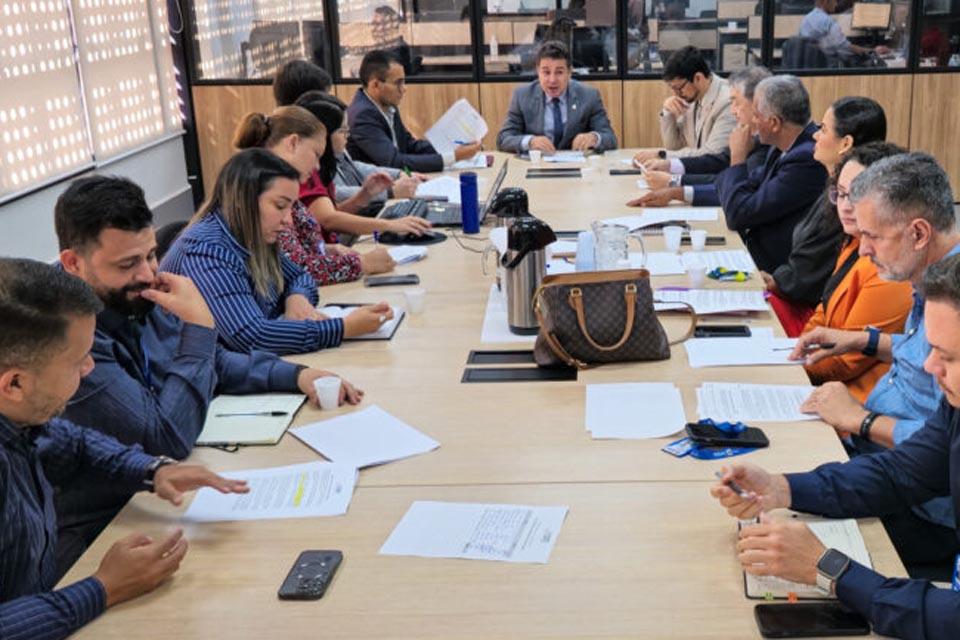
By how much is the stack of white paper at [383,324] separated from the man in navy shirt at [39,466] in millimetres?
1171

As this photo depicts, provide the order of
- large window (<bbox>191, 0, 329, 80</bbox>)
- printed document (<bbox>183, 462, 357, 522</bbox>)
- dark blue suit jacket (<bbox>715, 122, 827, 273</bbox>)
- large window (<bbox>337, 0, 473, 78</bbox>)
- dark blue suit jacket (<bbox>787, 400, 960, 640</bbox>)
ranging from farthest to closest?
large window (<bbox>191, 0, 329, 80</bbox>) → large window (<bbox>337, 0, 473, 78</bbox>) → dark blue suit jacket (<bbox>715, 122, 827, 273</bbox>) → printed document (<bbox>183, 462, 357, 522</bbox>) → dark blue suit jacket (<bbox>787, 400, 960, 640</bbox>)

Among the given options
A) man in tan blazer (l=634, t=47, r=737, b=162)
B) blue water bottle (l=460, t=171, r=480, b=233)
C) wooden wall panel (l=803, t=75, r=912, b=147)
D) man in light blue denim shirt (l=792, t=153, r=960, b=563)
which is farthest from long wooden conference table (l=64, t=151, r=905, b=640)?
wooden wall panel (l=803, t=75, r=912, b=147)

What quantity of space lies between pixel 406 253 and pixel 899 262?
1.88 metres

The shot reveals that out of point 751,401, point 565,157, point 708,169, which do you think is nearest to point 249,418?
point 751,401

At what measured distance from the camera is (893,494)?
1.92 metres

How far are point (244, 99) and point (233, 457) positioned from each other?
20.2 feet

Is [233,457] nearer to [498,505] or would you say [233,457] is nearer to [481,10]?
[498,505]

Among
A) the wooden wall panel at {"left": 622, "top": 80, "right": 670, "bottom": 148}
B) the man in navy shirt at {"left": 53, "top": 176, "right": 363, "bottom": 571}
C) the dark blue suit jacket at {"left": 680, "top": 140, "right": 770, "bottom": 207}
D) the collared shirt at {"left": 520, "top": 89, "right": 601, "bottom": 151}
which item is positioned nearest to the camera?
the man in navy shirt at {"left": 53, "top": 176, "right": 363, "bottom": 571}

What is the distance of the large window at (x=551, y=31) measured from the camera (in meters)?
7.58

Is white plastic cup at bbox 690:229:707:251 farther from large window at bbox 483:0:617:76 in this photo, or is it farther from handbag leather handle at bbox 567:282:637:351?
large window at bbox 483:0:617:76

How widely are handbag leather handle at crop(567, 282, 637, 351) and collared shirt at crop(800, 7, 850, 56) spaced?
18.2ft

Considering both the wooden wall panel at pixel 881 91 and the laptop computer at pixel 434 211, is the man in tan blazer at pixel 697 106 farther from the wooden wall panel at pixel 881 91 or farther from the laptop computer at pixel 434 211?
the wooden wall panel at pixel 881 91

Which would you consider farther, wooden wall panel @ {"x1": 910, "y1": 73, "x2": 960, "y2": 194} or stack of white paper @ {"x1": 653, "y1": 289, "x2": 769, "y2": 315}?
wooden wall panel @ {"x1": 910, "y1": 73, "x2": 960, "y2": 194}

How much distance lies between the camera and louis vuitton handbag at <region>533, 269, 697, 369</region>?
2596 millimetres
